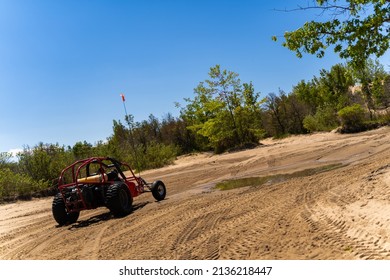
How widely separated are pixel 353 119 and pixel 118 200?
25.5m

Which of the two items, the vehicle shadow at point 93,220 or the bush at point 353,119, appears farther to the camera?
the bush at point 353,119

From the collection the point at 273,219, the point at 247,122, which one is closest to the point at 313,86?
the point at 247,122

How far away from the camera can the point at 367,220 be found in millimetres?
5578

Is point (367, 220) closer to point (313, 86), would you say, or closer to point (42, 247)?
point (42, 247)

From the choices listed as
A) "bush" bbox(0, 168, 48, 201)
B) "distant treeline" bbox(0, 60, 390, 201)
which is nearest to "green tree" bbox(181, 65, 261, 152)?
"distant treeline" bbox(0, 60, 390, 201)

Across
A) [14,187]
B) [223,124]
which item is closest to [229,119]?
[223,124]

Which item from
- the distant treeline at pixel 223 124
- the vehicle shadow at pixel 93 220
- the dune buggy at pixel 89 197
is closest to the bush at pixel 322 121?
the distant treeline at pixel 223 124

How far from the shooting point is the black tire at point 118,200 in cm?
917

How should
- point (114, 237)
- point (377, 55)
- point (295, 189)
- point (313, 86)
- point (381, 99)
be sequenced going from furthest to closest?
point (313, 86) → point (381, 99) → point (295, 189) → point (377, 55) → point (114, 237)

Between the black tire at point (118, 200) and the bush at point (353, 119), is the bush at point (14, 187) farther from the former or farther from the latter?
the bush at point (353, 119)

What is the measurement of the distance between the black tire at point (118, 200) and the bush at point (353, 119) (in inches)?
968

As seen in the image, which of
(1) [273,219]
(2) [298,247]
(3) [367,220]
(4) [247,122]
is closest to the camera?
(2) [298,247]

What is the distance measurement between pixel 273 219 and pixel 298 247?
1.64 meters

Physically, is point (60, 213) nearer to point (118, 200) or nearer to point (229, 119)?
point (118, 200)
